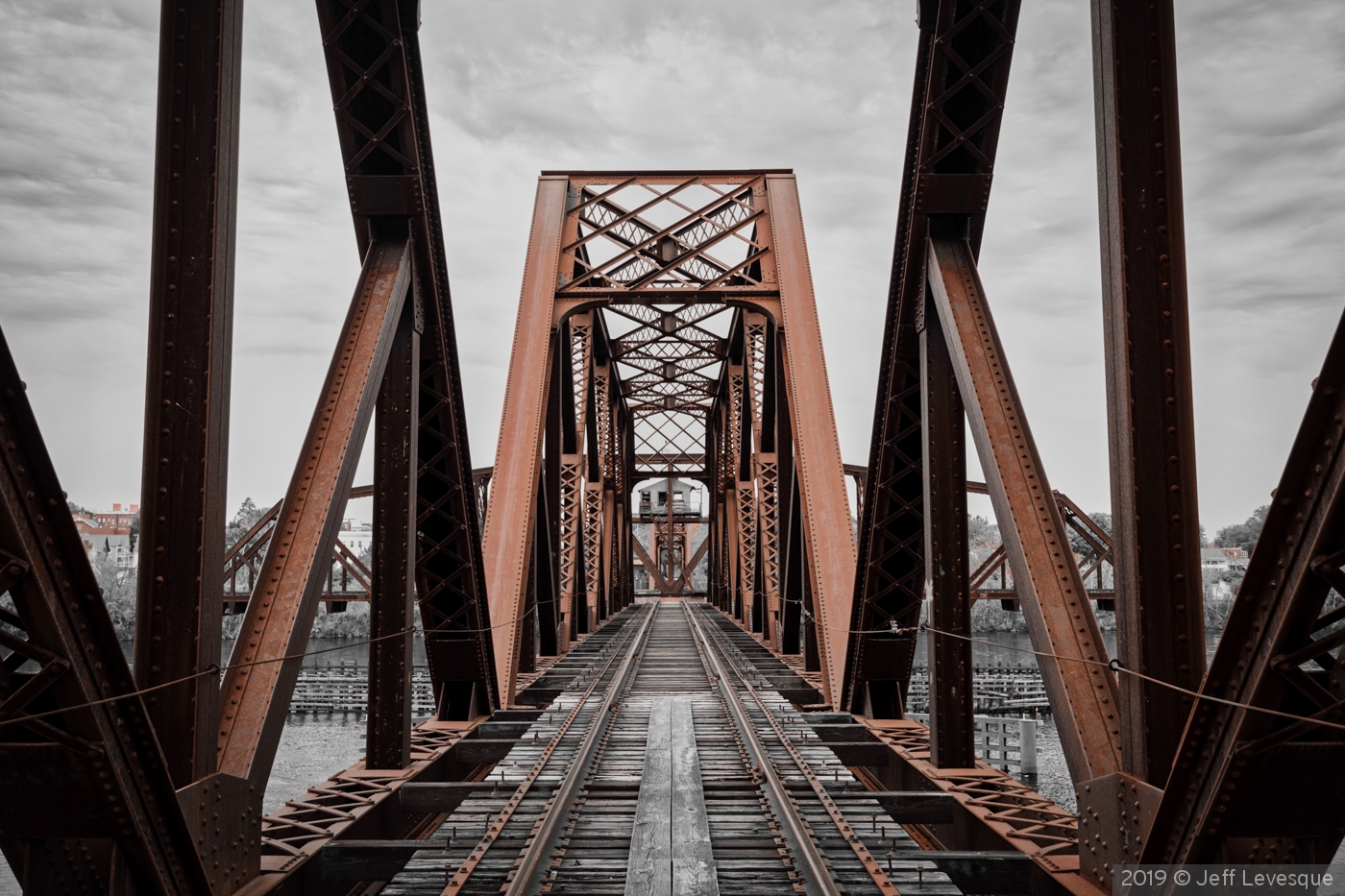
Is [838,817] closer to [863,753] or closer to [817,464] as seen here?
[863,753]

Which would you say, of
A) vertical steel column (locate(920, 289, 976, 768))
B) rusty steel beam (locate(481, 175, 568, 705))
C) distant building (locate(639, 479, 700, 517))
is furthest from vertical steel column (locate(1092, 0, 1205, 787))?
distant building (locate(639, 479, 700, 517))

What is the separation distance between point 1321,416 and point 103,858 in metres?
4.91

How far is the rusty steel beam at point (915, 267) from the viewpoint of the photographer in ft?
22.3

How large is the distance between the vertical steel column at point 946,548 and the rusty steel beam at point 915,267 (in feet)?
2.21

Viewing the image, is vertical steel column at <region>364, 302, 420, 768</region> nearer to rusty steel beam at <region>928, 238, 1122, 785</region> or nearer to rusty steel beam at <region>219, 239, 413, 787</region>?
rusty steel beam at <region>219, 239, 413, 787</region>

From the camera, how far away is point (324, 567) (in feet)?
18.3

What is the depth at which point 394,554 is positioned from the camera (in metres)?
7.74

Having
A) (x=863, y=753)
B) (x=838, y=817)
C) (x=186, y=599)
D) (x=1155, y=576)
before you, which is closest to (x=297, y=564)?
(x=186, y=599)

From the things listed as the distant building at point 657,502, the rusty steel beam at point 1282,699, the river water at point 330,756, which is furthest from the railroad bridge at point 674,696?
the distant building at point 657,502

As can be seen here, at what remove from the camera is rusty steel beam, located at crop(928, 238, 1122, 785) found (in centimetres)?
474

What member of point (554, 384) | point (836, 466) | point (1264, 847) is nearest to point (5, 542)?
point (1264, 847)

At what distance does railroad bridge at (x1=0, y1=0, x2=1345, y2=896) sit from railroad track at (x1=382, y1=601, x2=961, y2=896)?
0.12ft

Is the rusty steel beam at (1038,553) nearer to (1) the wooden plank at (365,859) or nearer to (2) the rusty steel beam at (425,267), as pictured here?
(1) the wooden plank at (365,859)

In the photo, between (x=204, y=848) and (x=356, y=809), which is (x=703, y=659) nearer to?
(x=356, y=809)
